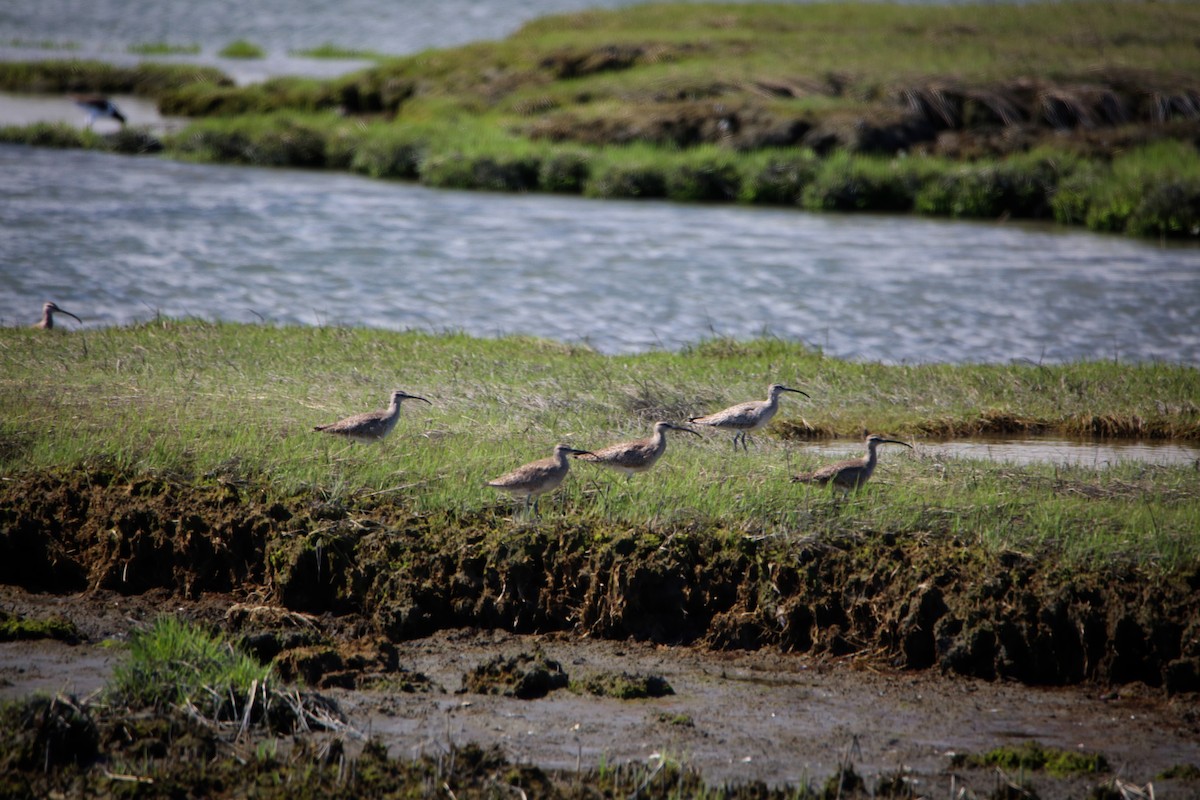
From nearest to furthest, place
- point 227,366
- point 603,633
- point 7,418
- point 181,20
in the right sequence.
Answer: point 603,633 → point 7,418 → point 227,366 → point 181,20

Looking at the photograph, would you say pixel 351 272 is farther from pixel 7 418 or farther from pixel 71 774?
pixel 71 774

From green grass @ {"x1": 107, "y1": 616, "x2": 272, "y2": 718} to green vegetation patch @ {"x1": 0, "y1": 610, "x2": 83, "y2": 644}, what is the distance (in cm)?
118

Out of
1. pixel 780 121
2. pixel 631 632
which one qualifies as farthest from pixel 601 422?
pixel 780 121

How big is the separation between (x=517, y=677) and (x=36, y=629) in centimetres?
316

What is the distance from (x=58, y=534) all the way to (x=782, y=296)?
1514 centimetres

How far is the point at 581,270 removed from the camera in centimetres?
2494

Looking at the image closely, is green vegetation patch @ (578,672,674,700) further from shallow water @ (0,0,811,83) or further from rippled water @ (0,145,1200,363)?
shallow water @ (0,0,811,83)

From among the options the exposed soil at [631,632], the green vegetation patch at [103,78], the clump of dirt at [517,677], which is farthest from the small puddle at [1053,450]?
the green vegetation patch at [103,78]

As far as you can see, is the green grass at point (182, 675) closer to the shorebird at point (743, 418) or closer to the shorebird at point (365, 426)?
the shorebird at point (365, 426)

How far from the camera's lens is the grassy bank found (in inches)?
1155

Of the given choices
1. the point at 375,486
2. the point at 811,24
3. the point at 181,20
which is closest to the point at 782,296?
the point at 375,486

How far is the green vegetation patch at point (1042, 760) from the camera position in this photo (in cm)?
721

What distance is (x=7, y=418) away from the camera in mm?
10797

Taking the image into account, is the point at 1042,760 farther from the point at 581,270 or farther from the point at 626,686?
the point at 581,270
